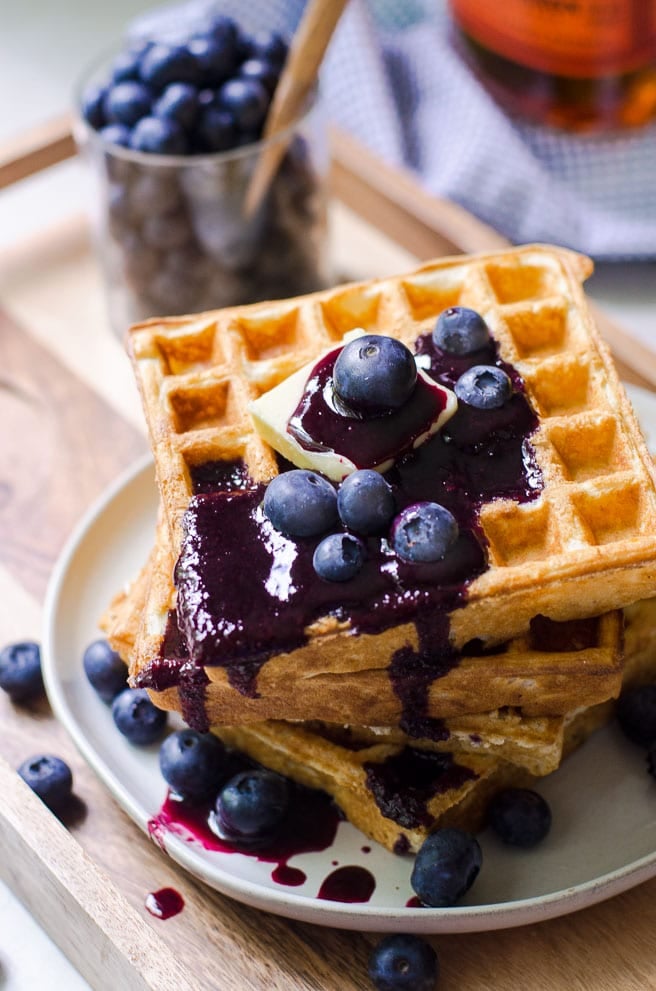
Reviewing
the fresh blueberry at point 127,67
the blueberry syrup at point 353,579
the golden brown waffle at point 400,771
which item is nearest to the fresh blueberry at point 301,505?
the blueberry syrup at point 353,579

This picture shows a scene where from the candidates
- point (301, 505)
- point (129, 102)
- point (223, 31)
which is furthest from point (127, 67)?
point (301, 505)

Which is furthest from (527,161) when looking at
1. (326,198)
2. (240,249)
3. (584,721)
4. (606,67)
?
(584,721)

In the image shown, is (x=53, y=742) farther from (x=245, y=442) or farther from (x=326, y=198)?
(x=326, y=198)

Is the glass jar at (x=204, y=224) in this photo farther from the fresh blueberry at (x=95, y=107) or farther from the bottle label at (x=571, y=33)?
the bottle label at (x=571, y=33)

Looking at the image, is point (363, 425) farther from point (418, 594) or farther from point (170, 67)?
point (170, 67)

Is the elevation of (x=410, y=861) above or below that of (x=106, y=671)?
below

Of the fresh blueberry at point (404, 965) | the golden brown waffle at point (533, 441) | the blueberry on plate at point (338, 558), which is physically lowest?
the fresh blueberry at point (404, 965)

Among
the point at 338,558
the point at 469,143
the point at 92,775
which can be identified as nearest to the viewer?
the point at 338,558
